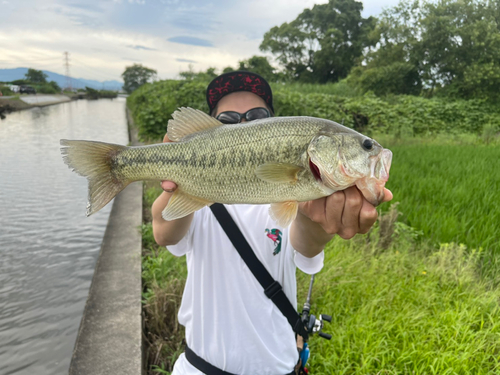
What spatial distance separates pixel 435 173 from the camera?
6.13 meters

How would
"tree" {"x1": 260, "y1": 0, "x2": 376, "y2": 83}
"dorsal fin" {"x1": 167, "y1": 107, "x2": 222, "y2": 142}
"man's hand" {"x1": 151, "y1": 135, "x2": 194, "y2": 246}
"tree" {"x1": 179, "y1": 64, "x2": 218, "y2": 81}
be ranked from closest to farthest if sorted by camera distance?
1. "dorsal fin" {"x1": 167, "y1": 107, "x2": 222, "y2": 142}
2. "man's hand" {"x1": 151, "y1": 135, "x2": 194, "y2": 246}
3. "tree" {"x1": 179, "y1": 64, "x2": 218, "y2": 81}
4. "tree" {"x1": 260, "y1": 0, "x2": 376, "y2": 83}

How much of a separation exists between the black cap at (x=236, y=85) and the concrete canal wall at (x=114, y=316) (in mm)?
2052

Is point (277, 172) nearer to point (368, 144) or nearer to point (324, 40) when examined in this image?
point (368, 144)

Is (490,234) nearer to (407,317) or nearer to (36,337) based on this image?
(407,317)

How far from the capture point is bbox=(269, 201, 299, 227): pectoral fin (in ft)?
4.92

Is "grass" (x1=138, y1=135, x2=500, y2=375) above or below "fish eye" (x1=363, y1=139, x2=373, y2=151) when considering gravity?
below

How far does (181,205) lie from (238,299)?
72cm

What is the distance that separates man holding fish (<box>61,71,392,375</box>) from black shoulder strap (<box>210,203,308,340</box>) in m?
0.01

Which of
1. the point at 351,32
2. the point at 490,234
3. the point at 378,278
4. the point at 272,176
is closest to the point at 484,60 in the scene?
the point at 351,32

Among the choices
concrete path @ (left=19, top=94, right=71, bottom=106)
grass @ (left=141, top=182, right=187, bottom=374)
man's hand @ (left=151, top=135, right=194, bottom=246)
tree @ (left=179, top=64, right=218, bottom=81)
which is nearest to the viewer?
man's hand @ (left=151, top=135, right=194, bottom=246)

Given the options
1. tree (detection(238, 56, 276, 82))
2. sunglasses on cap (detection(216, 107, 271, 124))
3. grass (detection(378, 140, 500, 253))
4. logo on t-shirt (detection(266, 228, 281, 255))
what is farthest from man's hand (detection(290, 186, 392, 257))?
tree (detection(238, 56, 276, 82))

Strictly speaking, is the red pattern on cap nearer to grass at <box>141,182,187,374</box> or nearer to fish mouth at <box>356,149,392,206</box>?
fish mouth at <box>356,149,392,206</box>

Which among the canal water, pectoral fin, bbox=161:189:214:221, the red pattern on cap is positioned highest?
the red pattern on cap

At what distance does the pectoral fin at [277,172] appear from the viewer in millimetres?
1428
